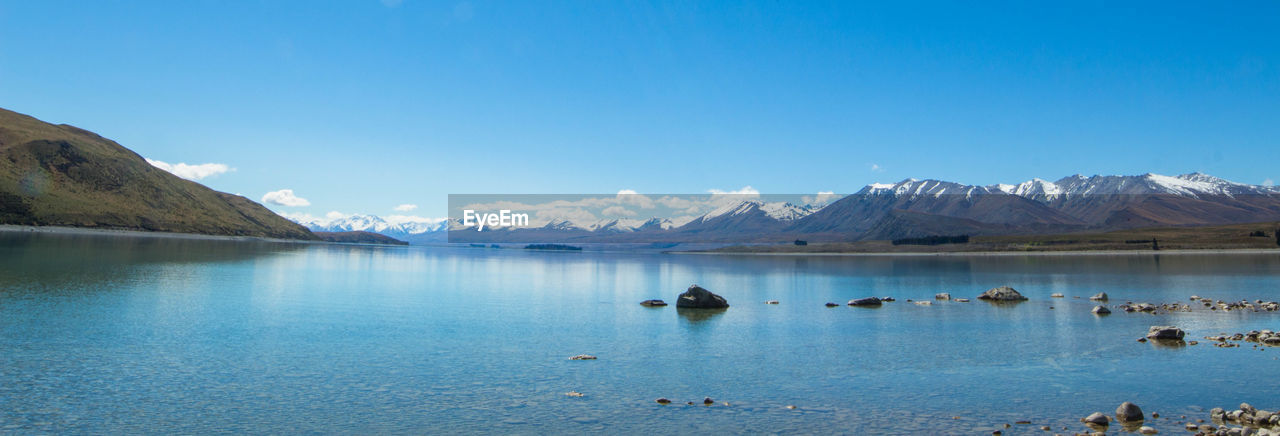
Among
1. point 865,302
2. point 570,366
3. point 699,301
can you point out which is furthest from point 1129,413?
point 865,302

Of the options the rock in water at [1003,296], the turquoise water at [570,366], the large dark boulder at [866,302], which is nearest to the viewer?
the turquoise water at [570,366]

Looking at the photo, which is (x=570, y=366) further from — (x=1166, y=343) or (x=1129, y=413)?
(x=1166, y=343)

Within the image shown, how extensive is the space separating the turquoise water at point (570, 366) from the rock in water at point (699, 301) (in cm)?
178

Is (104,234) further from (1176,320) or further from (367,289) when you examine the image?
(1176,320)

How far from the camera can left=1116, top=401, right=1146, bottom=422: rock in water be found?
19.6 meters

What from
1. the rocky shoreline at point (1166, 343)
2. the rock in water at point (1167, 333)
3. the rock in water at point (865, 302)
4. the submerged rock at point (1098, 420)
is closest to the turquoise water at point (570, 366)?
the submerged rock at point (1098, 420)

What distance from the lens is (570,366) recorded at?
1133 inches

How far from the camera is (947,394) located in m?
23.6

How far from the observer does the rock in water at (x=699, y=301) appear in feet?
181

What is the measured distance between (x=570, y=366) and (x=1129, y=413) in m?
20.0

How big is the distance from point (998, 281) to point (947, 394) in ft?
263

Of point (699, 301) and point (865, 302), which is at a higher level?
point (699, 301)

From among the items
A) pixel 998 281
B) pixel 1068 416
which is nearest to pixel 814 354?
pixel 1068 416

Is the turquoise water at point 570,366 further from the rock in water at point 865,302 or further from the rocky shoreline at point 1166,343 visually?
the rock in water at point 865,302
